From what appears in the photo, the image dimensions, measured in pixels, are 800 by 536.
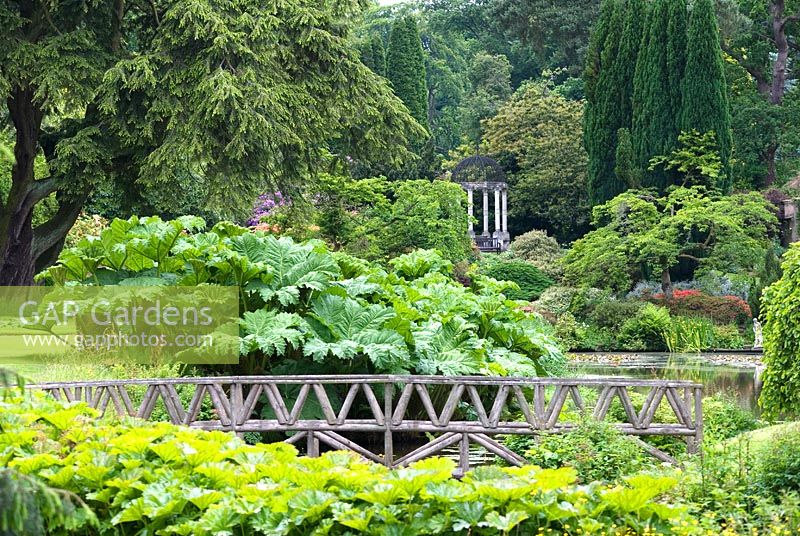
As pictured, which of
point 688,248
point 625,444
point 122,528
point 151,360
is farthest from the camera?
point 688,248

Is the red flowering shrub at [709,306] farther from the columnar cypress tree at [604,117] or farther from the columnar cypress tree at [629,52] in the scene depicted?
the columnar cypress tree at [629,52]

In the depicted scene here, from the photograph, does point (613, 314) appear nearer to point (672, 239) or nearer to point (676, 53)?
point (672, 239)

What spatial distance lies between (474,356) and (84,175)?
8064 millimetres

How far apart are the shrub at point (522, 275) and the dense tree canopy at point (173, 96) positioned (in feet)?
29.7

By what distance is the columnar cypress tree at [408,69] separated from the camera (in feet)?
123

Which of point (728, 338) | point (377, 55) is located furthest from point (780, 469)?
point (377, 55)

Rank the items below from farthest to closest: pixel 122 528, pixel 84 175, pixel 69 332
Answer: pixel 84 175 → pixel 69 332 → pixel 122 528

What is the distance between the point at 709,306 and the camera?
25.3 metres

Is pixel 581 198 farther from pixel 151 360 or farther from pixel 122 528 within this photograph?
Result: pixel 122 528

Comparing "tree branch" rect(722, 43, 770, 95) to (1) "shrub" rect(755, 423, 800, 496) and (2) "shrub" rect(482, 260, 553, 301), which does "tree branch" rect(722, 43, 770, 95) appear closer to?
(2) "shrub" rect(482, 260, 553, 301)

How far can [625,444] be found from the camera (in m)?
9.44

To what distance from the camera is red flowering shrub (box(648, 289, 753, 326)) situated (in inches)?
986

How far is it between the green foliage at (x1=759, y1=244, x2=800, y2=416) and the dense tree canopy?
388 inches

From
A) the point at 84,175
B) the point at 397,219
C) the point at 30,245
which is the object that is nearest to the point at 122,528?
the point at 84,175
